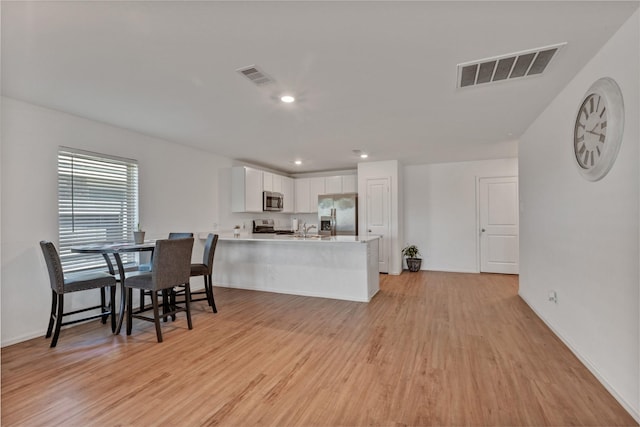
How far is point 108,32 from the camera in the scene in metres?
1.81

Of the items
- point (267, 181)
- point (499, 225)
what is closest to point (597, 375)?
point (499, 225)

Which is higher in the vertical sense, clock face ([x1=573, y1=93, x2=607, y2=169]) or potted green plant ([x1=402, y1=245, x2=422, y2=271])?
clock face ([x1=573, y1=93, x2=607, y2=169])

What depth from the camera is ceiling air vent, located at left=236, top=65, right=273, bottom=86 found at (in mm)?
2275

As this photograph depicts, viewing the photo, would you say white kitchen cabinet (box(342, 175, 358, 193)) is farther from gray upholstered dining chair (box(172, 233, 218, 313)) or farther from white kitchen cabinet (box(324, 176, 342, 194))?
gray upholstered dining chair (box(172, 233, 218, 313))

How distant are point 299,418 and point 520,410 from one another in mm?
1362

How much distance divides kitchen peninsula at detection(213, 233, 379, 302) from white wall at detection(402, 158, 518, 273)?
2.40 meters

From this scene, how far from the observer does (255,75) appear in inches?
93.7

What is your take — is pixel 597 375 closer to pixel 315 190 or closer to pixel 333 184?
pixel 333 184

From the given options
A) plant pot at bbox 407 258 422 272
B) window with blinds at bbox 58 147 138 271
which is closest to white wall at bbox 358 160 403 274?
plant pot at bbox 407 258 422 272

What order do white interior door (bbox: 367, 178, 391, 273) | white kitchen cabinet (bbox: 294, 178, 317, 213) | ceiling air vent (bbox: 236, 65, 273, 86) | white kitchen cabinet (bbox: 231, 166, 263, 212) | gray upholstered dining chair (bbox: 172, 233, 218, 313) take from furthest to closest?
white kitchen cabinet (bbox: 294, 178, 317, 213)
white interior door (bbox: 367, 178, 391, 273)
white kitchen cabinet (bbox: 231, 166, 263, 212)
gray upholstered dining chair (bbox: 172, 233, 218, 313)
ceiling air vent (bbox: 236, 65, 273, 86)

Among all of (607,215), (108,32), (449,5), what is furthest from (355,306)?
(108,32)

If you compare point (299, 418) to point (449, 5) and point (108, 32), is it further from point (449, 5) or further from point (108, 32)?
point (108, 32)

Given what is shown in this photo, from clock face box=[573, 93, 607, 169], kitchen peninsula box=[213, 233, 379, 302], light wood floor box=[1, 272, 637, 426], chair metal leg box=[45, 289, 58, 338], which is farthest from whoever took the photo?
kitchen peninsula box=[213, 233, 379, 302]

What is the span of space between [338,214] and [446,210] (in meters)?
2.37
